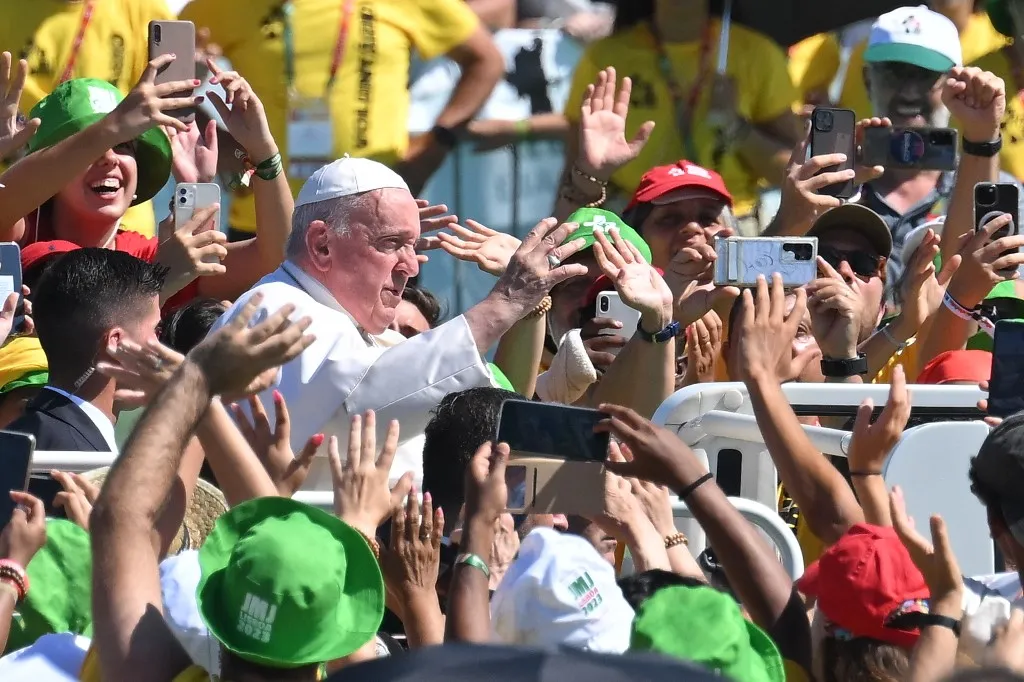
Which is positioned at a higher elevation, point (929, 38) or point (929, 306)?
point (929, 38)

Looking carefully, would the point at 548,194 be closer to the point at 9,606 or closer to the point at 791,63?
the point at 791,63

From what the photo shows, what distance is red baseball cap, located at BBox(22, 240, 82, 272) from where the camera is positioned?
4.67 meters

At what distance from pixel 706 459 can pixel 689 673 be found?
9.22 ft

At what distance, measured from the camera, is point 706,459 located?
4.14 meters

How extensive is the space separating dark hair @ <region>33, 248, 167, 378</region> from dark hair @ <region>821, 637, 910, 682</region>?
1.90 m

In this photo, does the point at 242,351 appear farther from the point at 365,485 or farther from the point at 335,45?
the point at 335,45

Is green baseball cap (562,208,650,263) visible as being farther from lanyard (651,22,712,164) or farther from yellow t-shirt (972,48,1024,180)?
yellow t-shirt (972,48,1024,180)

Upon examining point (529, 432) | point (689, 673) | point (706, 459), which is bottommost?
point (706, 459)

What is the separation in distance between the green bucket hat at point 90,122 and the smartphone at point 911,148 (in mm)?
2067

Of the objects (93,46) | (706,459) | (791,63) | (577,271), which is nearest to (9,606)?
(577,271)

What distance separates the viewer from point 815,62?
279 inches

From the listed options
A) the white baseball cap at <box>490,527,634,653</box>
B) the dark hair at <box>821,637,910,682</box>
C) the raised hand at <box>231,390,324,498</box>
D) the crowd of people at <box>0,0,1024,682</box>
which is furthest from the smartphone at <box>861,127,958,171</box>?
the white baseball cap at <box>490,527,634,653</box>

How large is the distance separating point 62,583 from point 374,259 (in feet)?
4.24

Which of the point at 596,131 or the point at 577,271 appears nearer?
the point at 577,271
